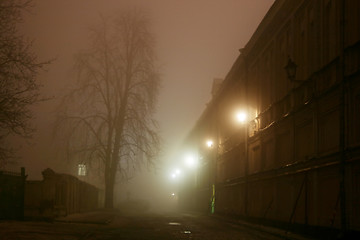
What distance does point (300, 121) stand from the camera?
63.8 ft

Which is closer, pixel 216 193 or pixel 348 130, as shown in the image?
pixel 348 130

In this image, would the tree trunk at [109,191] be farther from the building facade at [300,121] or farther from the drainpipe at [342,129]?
the drainpipe at [342,129]

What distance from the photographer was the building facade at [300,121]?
14.4m

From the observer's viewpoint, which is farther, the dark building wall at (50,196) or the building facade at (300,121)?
the dark building wall at (50,196)

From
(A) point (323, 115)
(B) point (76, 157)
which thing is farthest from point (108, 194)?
(A) point (323, 115)

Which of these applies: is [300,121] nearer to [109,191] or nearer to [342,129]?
[342,129]

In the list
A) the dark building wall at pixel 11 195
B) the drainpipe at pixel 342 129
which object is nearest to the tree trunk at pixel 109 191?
the dark building wall at pixel 11 195

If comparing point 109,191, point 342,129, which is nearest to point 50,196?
point 342,129

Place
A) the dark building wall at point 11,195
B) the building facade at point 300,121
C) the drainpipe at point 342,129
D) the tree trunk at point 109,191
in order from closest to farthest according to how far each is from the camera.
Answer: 1. the drainpipe at point 342,129
2. the building facade at point 300,121
3. the dark building wall at point 11,195
4. the tree trunk at point 109,191

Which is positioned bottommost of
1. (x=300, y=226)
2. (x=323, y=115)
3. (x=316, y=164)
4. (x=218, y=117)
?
(x=300, y=226)

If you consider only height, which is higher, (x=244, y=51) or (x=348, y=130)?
(x=244, y=51)

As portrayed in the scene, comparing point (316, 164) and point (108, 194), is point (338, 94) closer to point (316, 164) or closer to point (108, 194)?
point (316, 164)

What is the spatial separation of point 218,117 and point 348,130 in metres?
30.5

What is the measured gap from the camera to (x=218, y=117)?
1763 inches
